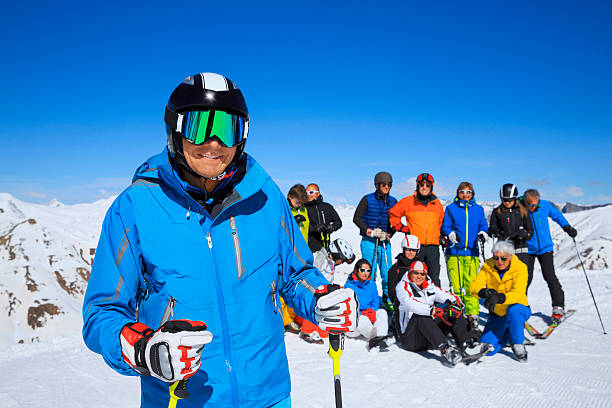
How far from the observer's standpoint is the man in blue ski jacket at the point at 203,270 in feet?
4.42

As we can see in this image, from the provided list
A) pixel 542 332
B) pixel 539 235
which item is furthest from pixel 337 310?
pixel 539 235

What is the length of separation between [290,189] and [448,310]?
116 inches

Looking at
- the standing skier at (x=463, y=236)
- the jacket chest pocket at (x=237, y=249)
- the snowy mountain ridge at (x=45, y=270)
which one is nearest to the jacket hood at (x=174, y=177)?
the jacket chest pocket at (x=237, y=249)

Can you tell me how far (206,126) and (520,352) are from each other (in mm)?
4894

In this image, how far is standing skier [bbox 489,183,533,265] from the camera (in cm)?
638

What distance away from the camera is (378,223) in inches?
265

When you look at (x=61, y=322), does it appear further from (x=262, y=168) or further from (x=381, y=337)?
(x=262, y=168)

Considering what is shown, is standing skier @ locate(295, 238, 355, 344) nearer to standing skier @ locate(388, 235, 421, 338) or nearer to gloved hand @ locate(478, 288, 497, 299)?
standing skier @ locate(388, 235, 421, 338)

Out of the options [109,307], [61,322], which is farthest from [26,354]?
[109,307]

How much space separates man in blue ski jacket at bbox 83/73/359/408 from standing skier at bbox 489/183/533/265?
5.69 meters

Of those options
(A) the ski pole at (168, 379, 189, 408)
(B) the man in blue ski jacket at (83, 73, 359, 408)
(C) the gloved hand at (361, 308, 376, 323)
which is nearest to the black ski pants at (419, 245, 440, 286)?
(C) the gloved hand at (361, 308, 376, 323)

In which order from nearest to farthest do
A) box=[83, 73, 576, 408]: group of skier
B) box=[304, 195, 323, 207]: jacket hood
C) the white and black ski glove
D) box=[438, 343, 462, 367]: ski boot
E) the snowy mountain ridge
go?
the white and black ski glove, box=[83, 73, 576, 408]: group of skier, box=[438, 343, 462, 367]: ski boot, box=[304, 195, 323, 207]: jacket hood, the snowy mountain ridge

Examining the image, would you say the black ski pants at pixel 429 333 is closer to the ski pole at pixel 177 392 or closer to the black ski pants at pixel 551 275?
the black ski pants at pixel 551 275

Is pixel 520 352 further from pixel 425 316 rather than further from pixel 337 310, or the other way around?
pixel 337 310
